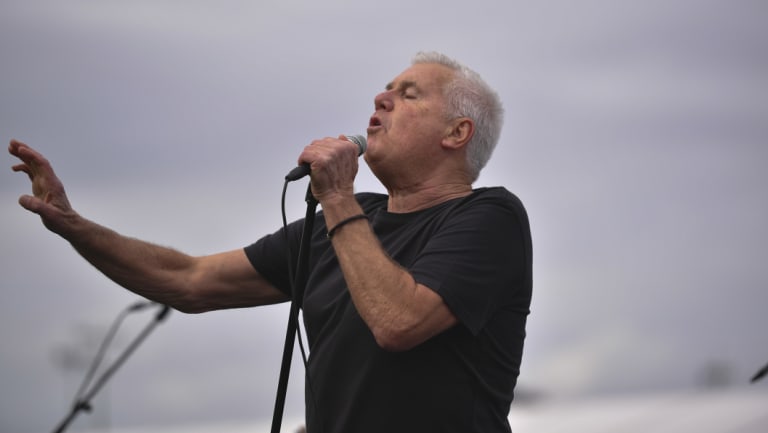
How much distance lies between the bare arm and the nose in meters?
0.45

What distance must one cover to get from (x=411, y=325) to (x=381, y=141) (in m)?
0.72

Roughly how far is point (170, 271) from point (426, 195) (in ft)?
3.00

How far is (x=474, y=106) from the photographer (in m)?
3.18

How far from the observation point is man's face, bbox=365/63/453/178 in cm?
307

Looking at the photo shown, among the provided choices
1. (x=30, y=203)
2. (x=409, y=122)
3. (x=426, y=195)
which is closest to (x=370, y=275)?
(x=426, y=195)

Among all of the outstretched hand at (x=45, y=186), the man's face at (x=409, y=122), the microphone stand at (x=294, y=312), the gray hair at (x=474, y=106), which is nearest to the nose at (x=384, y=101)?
the man's face at (x=409, y=122)

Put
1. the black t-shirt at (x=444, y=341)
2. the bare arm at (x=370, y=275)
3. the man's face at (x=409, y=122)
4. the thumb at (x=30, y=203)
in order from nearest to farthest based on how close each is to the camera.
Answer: the bare arm at (x=370, y=275)
the black t-shirt at (x=444, y=341)
the thumb at (x=30, y=203)
the man's face at (x=409, y=122)

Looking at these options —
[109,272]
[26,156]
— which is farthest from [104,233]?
[26,156]

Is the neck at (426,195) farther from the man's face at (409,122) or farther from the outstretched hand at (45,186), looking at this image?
the outstretched hand at (45,186)

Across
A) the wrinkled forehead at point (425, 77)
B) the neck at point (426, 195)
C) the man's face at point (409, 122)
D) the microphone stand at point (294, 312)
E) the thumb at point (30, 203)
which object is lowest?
the microphone stand at point (294, 312)

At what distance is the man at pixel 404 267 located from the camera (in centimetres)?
263

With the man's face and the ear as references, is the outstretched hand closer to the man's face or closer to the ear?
the man's face

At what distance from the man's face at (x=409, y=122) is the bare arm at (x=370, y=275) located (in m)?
0.36

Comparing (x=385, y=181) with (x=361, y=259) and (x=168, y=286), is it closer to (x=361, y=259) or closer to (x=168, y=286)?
(x=361, y=259)
